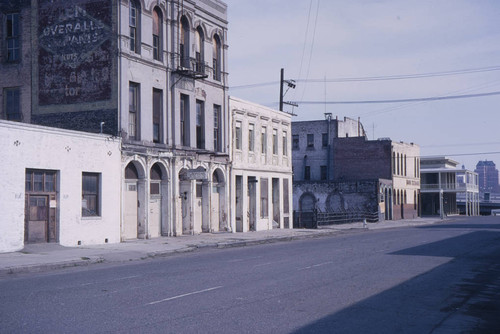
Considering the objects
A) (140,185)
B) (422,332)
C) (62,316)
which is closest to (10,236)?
(140,185)

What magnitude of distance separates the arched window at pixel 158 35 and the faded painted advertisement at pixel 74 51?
3.29 meters

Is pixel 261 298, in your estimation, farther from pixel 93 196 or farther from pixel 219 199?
pixel 219 199

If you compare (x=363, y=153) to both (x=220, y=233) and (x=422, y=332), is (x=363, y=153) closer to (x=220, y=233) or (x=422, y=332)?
(x=220, y=233)

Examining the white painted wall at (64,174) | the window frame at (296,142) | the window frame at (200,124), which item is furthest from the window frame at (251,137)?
the window frame at (296,142)

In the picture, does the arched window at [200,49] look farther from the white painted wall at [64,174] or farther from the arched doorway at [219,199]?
the white painted wall at [64,174]

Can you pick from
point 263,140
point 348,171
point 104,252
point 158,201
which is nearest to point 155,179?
point 158,201

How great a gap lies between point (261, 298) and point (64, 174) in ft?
51.8

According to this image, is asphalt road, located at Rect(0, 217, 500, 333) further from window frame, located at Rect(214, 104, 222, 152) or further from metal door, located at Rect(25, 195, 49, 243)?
window frame, located at Rect(214, 104, 222, 152)

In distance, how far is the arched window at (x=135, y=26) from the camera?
2989 centimetres

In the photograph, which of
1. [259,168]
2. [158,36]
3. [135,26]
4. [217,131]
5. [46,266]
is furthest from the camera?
[259,168]

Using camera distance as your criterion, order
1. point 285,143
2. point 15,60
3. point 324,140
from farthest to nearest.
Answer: point 324,140 → point 285,143 → point 15,60

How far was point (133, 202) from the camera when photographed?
2977 cm

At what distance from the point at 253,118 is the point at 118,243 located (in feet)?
53.6

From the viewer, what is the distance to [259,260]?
20.2 meters
